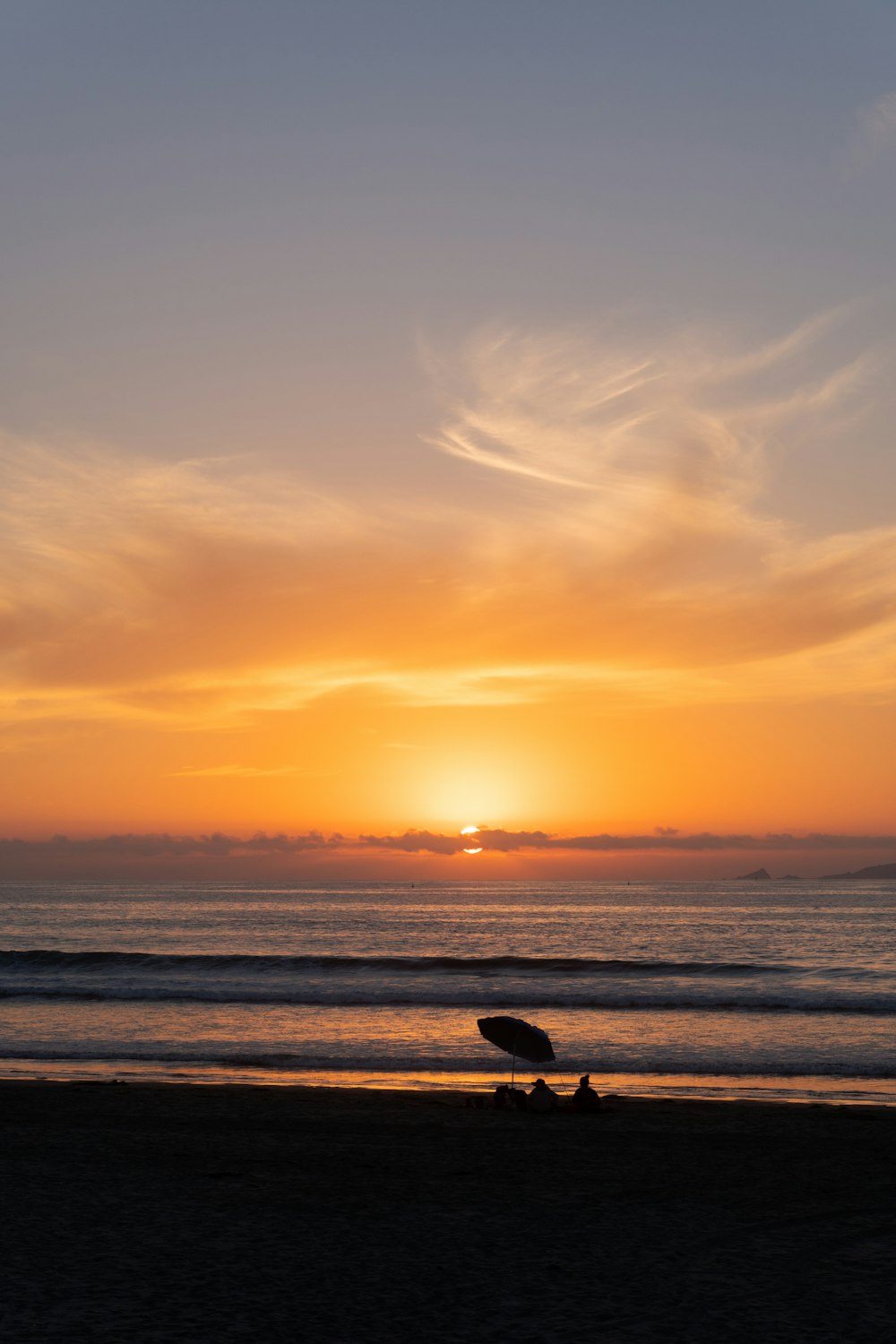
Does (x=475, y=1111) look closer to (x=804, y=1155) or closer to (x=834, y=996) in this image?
(x=804, y=1155)

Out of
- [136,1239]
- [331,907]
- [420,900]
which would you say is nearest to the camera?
[136,1239]

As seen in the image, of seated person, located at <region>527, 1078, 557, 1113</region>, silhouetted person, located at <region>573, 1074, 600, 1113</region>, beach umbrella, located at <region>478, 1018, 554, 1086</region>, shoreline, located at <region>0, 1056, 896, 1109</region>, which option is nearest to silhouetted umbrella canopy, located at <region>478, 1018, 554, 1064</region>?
beach umbrella, located at <region>478, 1018, 554, 1086</region>

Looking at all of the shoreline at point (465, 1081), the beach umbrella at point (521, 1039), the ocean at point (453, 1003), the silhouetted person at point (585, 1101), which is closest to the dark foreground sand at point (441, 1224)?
the silhouetted person at point (585, 1101)

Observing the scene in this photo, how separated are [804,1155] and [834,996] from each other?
91.6ft

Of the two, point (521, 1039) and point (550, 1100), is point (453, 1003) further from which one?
point (550, 1100)

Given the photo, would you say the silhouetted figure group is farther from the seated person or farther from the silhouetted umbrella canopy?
the silhouetted umbrella canopy

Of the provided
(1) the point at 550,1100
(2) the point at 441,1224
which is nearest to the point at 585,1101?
(1) the point at 550,1100

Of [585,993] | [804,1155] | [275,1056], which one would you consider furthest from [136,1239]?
[585,993]

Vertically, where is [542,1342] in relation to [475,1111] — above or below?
above

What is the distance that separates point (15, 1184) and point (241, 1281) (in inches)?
201

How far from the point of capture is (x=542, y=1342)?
762 cm

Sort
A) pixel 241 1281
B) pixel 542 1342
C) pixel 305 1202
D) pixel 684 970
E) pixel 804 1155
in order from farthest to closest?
pixel 684 970 < pixel 804 1155 < pixel 305 1202 < pixel 241 1281 < pixel 542 1342

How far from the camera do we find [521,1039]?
1969cm

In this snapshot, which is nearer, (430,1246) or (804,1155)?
(430,1246)
